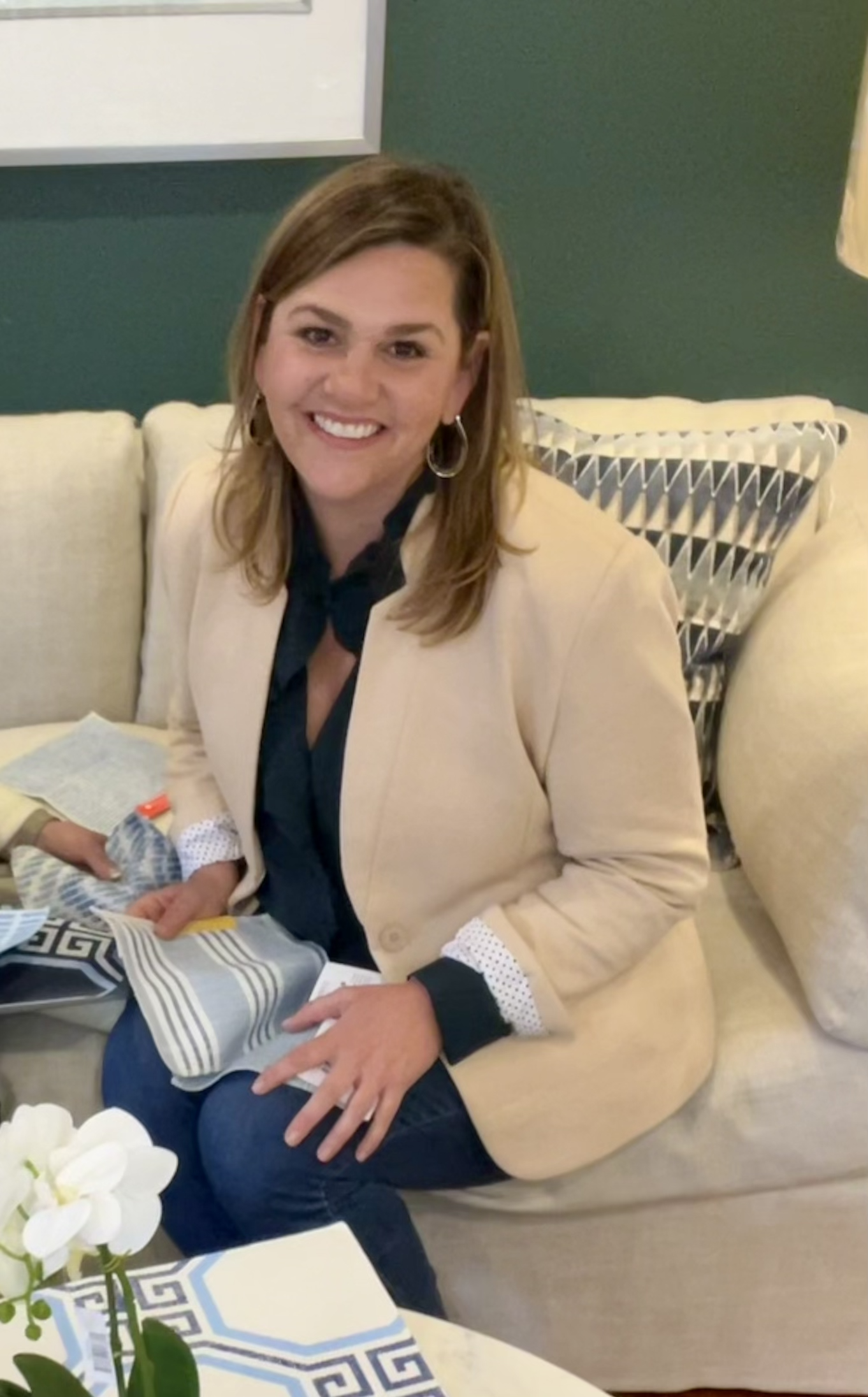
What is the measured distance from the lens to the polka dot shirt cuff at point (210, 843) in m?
1.61

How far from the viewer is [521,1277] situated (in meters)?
1.54

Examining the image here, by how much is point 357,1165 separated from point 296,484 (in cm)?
62

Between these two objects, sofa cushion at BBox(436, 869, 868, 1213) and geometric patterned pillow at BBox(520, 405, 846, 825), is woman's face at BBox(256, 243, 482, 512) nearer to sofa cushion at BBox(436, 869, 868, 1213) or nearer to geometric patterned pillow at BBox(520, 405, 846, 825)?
geometric patterned pillow at BBox(520, 405, 846, 825)

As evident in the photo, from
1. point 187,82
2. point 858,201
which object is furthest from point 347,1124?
point 187,82

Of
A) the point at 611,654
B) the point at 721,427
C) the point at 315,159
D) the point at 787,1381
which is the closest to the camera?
the point at 611,654

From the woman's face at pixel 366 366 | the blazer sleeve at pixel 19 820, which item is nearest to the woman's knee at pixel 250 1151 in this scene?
the blazer sleeve at pixel 19 820

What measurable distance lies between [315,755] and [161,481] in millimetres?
619

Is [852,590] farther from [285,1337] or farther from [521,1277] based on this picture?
[285,1337]

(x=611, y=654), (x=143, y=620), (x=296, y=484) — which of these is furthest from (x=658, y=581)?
(x=143, y=620)

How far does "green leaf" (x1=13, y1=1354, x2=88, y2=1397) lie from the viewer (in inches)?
30.4

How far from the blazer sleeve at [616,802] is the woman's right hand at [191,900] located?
0.31m

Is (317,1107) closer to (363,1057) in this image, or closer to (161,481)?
(363,1057)

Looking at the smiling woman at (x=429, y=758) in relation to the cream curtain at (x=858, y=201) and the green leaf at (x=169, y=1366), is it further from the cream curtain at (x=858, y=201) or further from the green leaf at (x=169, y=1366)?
the cream curtain at (x=858, y=201)

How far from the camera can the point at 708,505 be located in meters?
1.78
